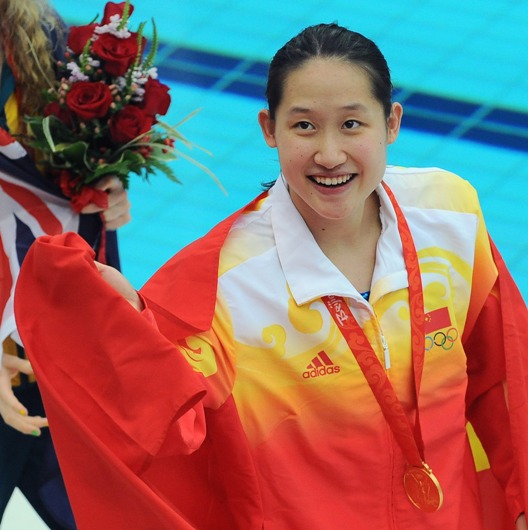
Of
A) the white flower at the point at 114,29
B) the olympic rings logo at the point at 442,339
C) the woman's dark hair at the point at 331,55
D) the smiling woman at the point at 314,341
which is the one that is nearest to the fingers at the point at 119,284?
the smiling woman at the point at 314,341

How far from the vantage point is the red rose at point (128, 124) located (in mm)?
3898

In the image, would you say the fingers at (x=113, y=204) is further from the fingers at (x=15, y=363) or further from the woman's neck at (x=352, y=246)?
the woman's neck at (x=352, y=246)

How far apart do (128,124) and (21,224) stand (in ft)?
1.31

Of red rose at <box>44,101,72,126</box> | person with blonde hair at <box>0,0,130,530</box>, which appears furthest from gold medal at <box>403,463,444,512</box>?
red rose at <box>44,101,72,126</box>

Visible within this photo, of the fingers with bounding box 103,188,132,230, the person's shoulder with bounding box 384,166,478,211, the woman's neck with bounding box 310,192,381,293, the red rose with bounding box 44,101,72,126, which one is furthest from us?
the fingers with bounding box 103,188,132,230

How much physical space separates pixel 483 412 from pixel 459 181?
1.74ft

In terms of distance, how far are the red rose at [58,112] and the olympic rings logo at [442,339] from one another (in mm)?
1337

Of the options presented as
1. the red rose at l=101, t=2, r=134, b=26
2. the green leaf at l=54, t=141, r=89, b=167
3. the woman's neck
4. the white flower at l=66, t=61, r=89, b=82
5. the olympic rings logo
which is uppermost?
the red rose at l=101, t=2, r=134, b=26

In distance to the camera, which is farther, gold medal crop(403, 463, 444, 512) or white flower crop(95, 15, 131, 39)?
white flower crop(95, 15, 131, 39)

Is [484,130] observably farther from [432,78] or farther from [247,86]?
[247,86]

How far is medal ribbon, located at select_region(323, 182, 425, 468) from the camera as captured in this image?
9.69ft

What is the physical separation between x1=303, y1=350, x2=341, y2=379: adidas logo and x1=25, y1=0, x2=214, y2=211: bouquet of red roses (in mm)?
1142

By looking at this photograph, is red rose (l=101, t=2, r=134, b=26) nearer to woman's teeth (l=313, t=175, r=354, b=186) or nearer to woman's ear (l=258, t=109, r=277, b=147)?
woman's ear (l=258, t=109, r=277, b=147)

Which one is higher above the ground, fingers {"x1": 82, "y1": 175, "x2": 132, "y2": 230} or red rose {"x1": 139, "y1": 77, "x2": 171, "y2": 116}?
red rose {"x1": 139, "y1": 77, "x2": 171, "y2": 116}
